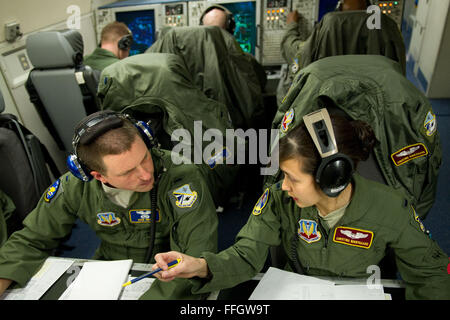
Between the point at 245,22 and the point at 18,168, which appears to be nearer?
the point at 18,168

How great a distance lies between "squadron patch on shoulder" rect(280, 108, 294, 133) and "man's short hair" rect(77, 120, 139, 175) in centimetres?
65

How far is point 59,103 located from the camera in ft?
7.61

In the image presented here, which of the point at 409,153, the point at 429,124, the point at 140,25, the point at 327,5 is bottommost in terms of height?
the point at 409,153

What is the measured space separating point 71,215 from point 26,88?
149cm

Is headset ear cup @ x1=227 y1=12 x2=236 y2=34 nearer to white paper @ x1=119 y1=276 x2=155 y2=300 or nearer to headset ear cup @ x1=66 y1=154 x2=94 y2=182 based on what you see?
headset ear cup @ x1=66 y1=154 x2=94 y2=182

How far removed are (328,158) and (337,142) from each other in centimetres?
7

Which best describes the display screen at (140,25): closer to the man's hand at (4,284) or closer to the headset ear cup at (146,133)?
the headset ear cup at (146,133)

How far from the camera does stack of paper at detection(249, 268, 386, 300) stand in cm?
90

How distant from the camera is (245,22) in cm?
294

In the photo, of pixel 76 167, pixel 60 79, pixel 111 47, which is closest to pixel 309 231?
pixel 76 167

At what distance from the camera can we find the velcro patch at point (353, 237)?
1.00m

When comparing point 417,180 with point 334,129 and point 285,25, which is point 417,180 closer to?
point 334,129

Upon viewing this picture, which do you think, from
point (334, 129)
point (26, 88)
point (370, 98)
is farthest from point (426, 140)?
point (26, 88)

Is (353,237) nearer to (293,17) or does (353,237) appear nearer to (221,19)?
(221,19)
